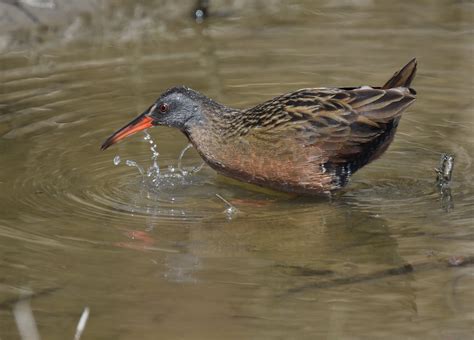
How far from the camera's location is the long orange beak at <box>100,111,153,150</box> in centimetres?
714

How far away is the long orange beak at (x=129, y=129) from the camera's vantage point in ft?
23.4

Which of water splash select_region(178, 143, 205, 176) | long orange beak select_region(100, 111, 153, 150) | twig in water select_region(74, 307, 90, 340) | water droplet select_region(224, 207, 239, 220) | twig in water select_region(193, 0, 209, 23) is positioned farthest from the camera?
twig in water select_region(193, 0, 209, 23)

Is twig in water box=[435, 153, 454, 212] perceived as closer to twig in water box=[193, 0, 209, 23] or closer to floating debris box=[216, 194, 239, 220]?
floating debris box=[216, 194, 239, 220]

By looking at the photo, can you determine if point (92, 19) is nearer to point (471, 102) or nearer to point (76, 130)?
point (76, 130)

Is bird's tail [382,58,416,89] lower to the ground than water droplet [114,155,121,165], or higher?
higher

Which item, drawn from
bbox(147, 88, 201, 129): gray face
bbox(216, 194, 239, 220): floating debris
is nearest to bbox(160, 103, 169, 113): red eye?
bbox(147, 88, 201, 129): gray face

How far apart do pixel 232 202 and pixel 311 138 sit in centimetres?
62

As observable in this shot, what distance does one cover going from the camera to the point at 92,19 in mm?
10398

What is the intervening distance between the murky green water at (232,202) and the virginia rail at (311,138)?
7.0 inches

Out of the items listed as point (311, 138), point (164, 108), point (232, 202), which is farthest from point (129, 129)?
point (311, 138)

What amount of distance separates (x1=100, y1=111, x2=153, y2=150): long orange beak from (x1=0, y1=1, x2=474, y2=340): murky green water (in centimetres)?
Answer: 25

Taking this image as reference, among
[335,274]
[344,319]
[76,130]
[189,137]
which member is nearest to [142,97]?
[76,130]

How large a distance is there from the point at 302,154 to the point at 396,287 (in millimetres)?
1617

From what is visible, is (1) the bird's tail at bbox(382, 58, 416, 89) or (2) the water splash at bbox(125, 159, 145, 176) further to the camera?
(2) the water splash at bbox(125, 159, 145, 176)
